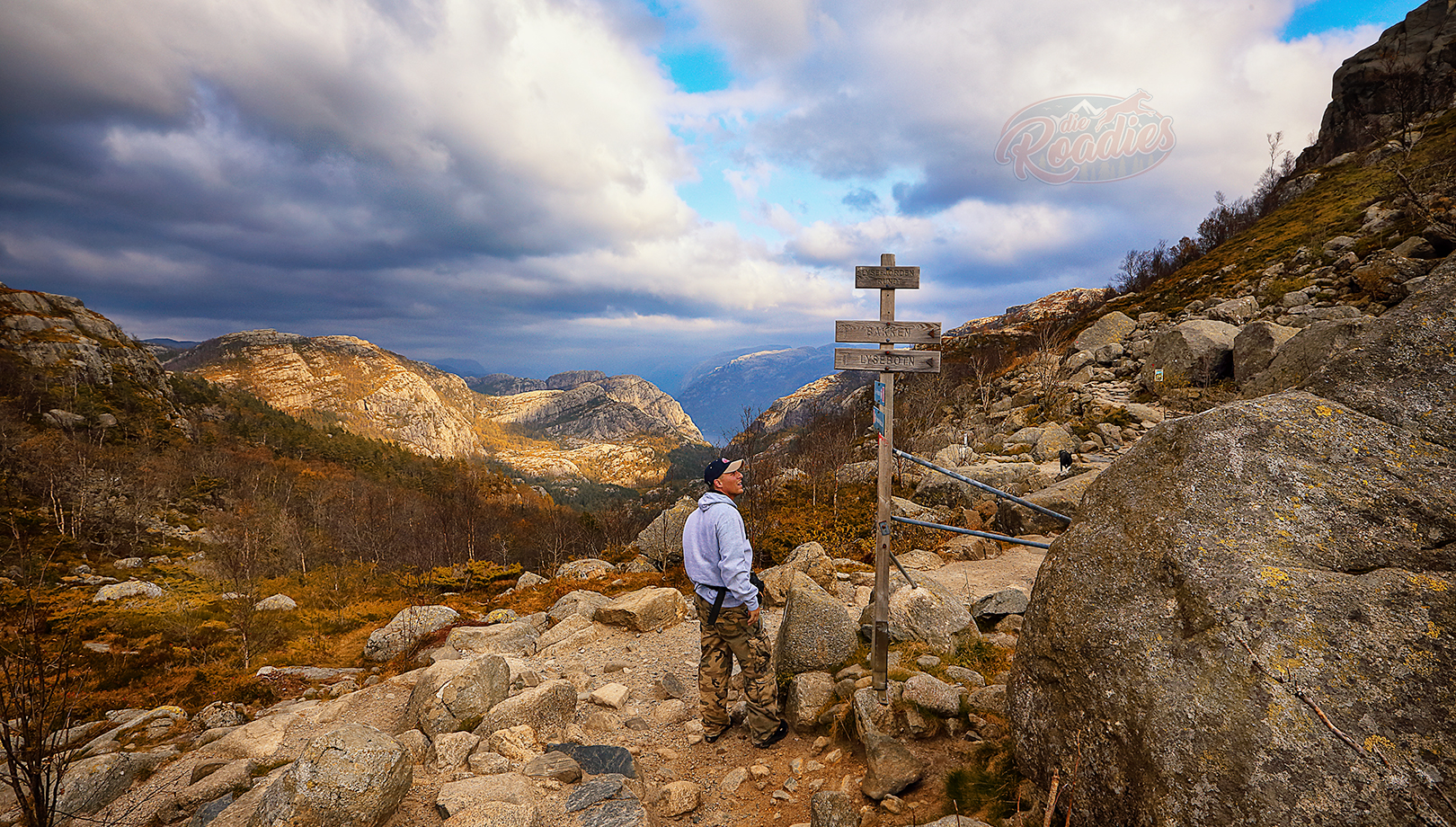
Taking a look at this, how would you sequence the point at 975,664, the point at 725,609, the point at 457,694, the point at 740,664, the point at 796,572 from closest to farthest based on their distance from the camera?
the point at 725,609 < the point at 740,664 < the point at 975,664 < the point at 457,694 < the point at 796,572

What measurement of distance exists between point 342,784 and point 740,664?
4.02 meters

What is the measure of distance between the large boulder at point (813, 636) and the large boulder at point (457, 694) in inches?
161

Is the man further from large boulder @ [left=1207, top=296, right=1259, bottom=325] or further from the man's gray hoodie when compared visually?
large boulder @ [left=1207, top=296, right=1259, bottom=325]

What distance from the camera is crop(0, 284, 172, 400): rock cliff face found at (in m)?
88.6

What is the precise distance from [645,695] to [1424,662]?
8154mm

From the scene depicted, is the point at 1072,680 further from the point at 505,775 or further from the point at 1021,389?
the point at 1021,389

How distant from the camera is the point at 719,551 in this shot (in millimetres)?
6098

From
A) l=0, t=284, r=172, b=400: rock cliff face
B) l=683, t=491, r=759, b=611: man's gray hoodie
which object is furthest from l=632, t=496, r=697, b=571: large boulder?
l=0, t=284, r=172, b=400: rock cliff face

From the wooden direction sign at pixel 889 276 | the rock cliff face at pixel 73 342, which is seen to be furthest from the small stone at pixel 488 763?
the rock cliff face at pixel 73 342

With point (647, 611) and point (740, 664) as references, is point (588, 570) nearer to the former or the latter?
point (647, 611)

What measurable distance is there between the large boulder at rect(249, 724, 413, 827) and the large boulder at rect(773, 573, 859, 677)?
177 inches

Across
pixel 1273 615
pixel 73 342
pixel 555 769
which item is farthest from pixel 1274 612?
pixel 73 342

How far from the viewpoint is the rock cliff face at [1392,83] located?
2027 inches

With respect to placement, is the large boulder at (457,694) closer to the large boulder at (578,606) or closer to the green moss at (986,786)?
the large boulder at (578,606)
